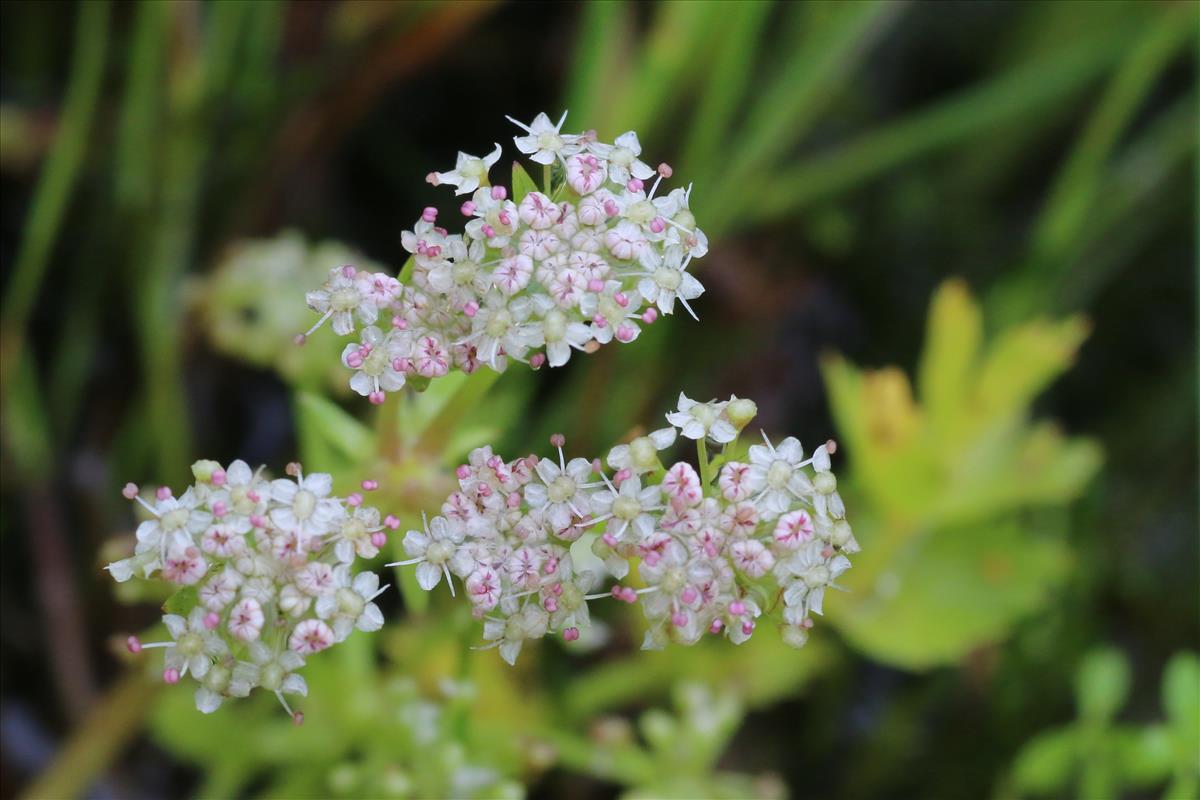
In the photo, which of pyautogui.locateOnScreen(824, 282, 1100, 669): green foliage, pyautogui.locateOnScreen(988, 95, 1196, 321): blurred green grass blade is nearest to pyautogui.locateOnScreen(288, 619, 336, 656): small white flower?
pyautogui.locateOnScreen(824, 282, 1100, 669): green foliage

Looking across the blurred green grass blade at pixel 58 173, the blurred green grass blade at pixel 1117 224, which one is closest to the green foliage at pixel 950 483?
the blurred green grass blade at pixel 1117 224

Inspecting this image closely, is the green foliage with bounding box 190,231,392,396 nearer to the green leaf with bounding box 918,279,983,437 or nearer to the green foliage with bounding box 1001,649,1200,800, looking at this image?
the green leaf with bounding box 918,279,983,437

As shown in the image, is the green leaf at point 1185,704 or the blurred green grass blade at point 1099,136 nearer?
the green leaf at point 1185,704

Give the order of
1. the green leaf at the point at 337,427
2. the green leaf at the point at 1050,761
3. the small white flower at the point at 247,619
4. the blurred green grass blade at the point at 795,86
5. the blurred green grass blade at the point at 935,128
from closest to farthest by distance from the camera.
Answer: the small white flower at the point at 247,619 → the green leaf at the point at 337,427 → the green leaf at the point at 1050,761 → the blurred green grass blade at the point at 795,86 → the blurred green grass blade at the point at 935,128

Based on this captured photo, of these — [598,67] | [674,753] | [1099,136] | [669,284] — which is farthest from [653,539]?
[1099,136]

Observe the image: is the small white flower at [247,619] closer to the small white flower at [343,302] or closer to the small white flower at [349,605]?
the small white flower at [349,605]

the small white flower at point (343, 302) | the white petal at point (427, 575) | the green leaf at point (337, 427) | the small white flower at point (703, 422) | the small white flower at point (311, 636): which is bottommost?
the small white flower at point (311, 636)

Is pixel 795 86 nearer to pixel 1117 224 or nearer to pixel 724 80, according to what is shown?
pixel 724 80
